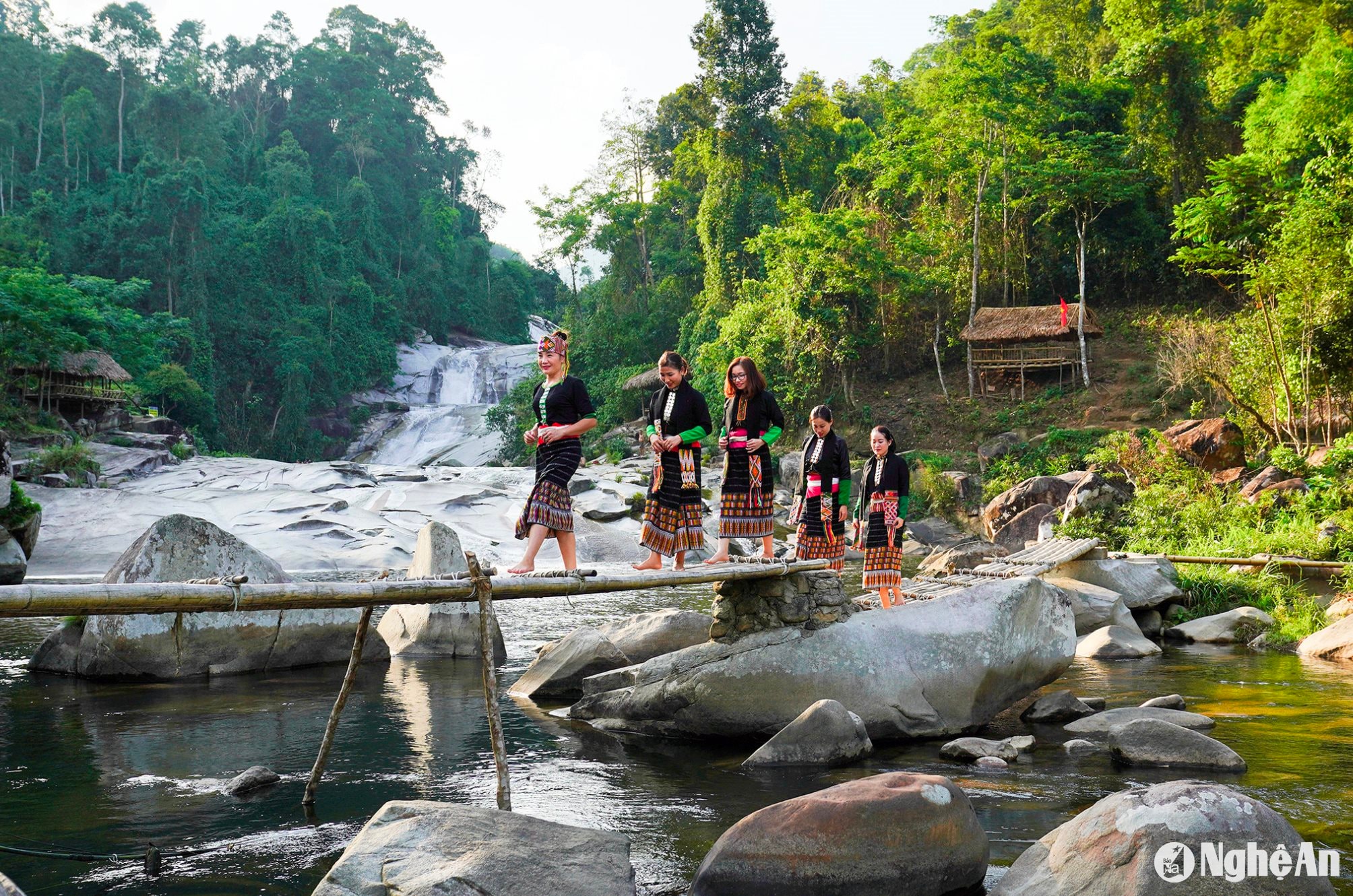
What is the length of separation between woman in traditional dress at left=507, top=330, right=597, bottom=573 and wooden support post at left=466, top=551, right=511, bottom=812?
81cm

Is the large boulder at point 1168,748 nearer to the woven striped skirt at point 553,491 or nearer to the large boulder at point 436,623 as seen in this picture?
the woven striped skirt at point 553,491

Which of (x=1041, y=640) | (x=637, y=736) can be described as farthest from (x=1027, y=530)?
(x=637, y=736)

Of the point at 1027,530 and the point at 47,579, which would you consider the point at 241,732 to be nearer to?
the point at 47,579

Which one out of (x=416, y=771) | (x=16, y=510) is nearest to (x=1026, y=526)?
(x=416, y=771)

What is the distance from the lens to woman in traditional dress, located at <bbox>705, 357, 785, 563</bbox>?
23.9 feet

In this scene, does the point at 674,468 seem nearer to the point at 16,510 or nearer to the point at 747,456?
the point at 747,456

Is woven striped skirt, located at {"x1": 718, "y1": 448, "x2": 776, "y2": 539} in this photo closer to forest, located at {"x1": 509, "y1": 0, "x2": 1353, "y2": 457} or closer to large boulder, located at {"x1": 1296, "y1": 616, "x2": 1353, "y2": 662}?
large boulder, located at {"x1": 1296, "y1": 616, "x2": 1353, "y2": 662}

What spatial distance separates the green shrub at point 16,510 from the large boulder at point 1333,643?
16.6 metres

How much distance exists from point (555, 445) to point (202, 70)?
196ft

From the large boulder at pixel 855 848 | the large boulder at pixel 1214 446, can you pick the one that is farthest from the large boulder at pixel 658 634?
the large boulder at pixel 1214 446

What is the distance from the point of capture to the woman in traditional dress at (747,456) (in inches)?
287

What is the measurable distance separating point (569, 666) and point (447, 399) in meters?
36.5

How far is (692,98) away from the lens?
133 feet

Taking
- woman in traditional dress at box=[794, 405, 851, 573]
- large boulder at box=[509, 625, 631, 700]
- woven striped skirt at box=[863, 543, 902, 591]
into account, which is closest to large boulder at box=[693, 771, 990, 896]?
woman in traditional dress at box=[794, 405, 851, 573]
